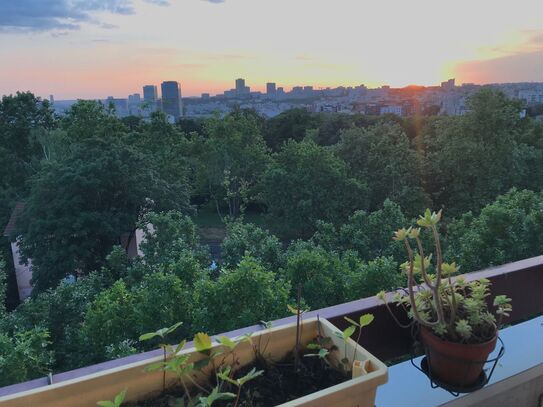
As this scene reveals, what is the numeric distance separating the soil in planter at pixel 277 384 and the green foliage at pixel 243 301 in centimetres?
175

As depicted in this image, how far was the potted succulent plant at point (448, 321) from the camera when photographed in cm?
86

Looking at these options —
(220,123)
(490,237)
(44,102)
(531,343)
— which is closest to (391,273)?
(490,237)

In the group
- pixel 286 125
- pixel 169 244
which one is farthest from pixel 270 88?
pixel 169 244

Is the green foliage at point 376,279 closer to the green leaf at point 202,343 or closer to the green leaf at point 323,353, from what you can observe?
the green leaf at point 323,353

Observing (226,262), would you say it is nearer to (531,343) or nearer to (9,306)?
(531,343)

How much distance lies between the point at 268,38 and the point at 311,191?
445 cm

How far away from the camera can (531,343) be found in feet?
3.65

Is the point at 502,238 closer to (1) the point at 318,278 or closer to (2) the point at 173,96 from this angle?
(1) the point at 318,278

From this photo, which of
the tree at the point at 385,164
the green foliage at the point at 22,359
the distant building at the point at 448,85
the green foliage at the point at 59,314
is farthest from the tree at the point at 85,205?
the distant building at the point at 448,85

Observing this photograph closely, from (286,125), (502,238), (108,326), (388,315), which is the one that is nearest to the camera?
(388,315)

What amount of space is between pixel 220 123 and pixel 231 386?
1521 centimetres

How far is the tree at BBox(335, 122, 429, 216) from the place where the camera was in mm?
11172

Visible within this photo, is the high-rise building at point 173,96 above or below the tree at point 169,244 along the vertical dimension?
above

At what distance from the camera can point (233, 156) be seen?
15.5 metres
